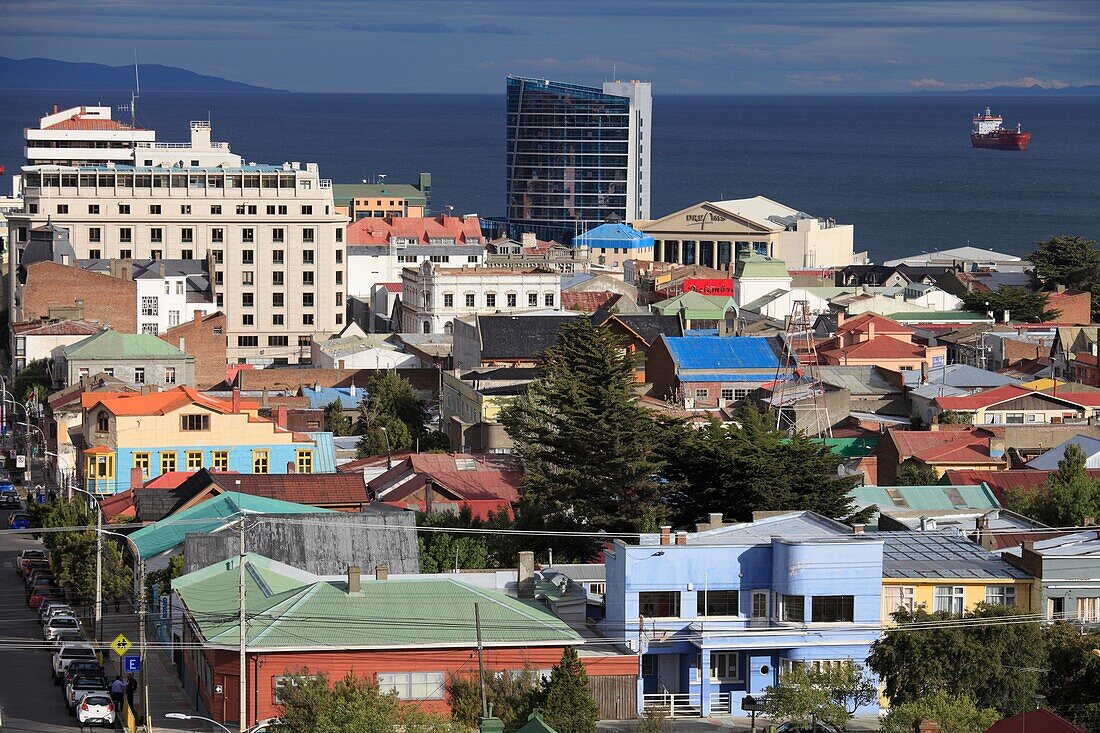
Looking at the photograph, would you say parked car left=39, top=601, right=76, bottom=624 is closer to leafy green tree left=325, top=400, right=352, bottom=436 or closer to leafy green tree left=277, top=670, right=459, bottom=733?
leafy green tree left=277, top=670, right=459, bottom=733

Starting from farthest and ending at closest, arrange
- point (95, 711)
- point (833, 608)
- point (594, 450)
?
point (594, 450), point (833, 608), point (95, 711)

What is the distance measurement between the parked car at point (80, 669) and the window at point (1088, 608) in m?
17.2

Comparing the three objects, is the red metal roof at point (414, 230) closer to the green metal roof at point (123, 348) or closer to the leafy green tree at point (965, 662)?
the green metal roof at point (123, 348)

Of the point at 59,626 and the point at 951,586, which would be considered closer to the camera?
the point at 951,586

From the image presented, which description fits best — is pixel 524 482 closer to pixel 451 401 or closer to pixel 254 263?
pixel 451 401

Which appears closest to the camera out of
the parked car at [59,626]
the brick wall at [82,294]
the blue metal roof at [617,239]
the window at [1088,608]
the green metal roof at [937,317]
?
the window at [1088,608]

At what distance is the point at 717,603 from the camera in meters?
37.1

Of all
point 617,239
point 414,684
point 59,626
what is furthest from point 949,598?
point 617,239

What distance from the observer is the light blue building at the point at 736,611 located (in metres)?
36.3

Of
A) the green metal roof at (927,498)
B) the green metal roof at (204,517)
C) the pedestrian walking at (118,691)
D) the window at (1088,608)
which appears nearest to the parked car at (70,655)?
the pedestrian walking at (118,691)

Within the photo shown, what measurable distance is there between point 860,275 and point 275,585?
85.4 m

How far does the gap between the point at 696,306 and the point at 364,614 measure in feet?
200

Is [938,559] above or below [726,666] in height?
above

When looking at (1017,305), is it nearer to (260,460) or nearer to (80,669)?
(260,460)
